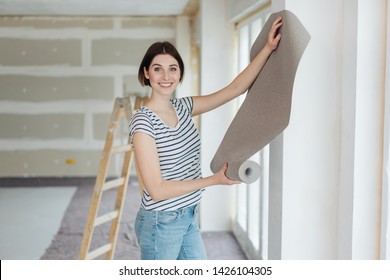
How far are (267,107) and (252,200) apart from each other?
1.94 meters

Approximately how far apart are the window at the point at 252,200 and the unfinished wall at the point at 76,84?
55.6 inches

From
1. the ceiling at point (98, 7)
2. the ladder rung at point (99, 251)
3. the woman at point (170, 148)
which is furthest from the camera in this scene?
the ceiling at point (98, 7)

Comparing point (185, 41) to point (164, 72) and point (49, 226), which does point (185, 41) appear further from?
point (164, 72)

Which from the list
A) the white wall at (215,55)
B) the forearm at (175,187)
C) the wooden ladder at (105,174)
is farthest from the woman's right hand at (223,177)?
the white wall at (215,55)

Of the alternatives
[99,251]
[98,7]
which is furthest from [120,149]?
[98,7]

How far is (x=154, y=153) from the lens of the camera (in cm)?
140

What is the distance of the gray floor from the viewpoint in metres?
3.31

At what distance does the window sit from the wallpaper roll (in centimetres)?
122

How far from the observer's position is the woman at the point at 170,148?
4.73 ft

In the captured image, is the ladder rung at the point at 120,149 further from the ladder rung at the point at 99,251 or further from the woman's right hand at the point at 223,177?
the woman's right hand at the point at 223,177

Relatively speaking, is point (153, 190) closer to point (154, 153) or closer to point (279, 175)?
point (154, 153)

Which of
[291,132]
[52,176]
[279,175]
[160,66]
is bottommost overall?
[52,176]
